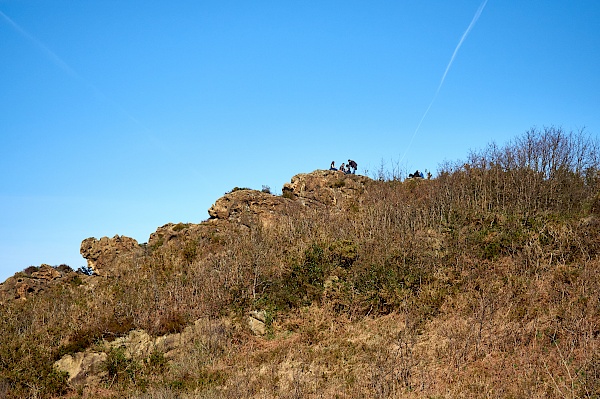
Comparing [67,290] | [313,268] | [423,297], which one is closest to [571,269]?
[423,297]

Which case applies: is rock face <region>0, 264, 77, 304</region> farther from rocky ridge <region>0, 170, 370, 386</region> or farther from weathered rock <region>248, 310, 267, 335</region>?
weathered rock <region>248, 310, 267, 335</region>

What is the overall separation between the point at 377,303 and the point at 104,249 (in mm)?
17535

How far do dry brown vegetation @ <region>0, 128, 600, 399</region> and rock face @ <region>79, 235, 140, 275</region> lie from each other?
1.67 meters

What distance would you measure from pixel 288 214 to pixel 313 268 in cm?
699

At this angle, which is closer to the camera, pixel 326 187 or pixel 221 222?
pixel 221 222

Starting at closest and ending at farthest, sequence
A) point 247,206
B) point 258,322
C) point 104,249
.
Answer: point 258,322
point 104,249
point 247,206

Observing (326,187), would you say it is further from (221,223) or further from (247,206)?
(221,223)

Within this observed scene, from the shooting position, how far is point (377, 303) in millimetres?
18609

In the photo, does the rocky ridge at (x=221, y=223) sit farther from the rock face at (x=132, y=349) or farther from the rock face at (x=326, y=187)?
the rock face at (x=132, y=349)

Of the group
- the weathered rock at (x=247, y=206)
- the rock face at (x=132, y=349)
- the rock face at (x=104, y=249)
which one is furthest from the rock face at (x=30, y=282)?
the rock face at (x=132, y=349)

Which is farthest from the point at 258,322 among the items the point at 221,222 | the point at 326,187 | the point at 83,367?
the point at 326,187

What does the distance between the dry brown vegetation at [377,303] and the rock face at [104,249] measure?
5.49ft

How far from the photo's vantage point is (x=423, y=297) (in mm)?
17922

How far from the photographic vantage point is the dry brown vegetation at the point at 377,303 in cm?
1377
